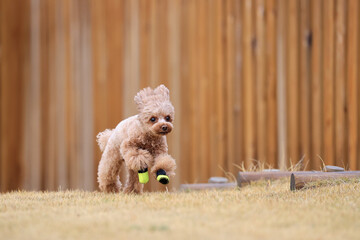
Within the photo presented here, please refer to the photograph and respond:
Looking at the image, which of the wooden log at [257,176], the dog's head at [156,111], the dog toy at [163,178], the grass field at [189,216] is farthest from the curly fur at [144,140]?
the wooden log at [257,176]

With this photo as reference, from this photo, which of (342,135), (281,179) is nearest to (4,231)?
(281,179)

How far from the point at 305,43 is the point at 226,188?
5.47ft

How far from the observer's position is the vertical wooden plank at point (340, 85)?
5.42 meters

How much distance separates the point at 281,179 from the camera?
15.9 feet

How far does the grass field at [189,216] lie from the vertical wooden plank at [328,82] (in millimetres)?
1491

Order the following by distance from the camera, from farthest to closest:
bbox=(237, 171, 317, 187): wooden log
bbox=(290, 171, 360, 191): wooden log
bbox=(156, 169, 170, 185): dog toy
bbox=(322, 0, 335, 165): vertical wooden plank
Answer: bbox=(322, 0, 335, 165): vertical wooden plank → bbox=(237, 171, 317, 187): wooden log → bbox=(290, 171, 360, 191): wooden log → bbox=(156, 169, 170, 185): dog toy

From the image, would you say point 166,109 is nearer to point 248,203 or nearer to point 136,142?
point 136,142

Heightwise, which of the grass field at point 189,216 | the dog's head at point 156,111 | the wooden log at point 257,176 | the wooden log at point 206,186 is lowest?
the wooden log at point 206,186

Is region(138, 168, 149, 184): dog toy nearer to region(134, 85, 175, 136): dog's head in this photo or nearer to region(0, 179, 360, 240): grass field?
region(0, 179, 360, 240): grass field

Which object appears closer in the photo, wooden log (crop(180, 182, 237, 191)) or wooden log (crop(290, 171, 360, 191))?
wooden log (crop(290, 171, 360, 191))

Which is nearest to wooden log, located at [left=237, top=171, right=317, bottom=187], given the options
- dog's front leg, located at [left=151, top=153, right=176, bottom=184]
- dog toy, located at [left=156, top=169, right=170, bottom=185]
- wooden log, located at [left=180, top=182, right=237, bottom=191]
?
wooden log, located at [left=180, top=182, right=237, bottom=191]

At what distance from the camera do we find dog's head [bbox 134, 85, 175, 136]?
11.7 ft

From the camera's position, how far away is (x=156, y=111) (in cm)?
363

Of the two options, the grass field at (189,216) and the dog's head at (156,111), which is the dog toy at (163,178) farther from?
the dog's head at (156,111)
